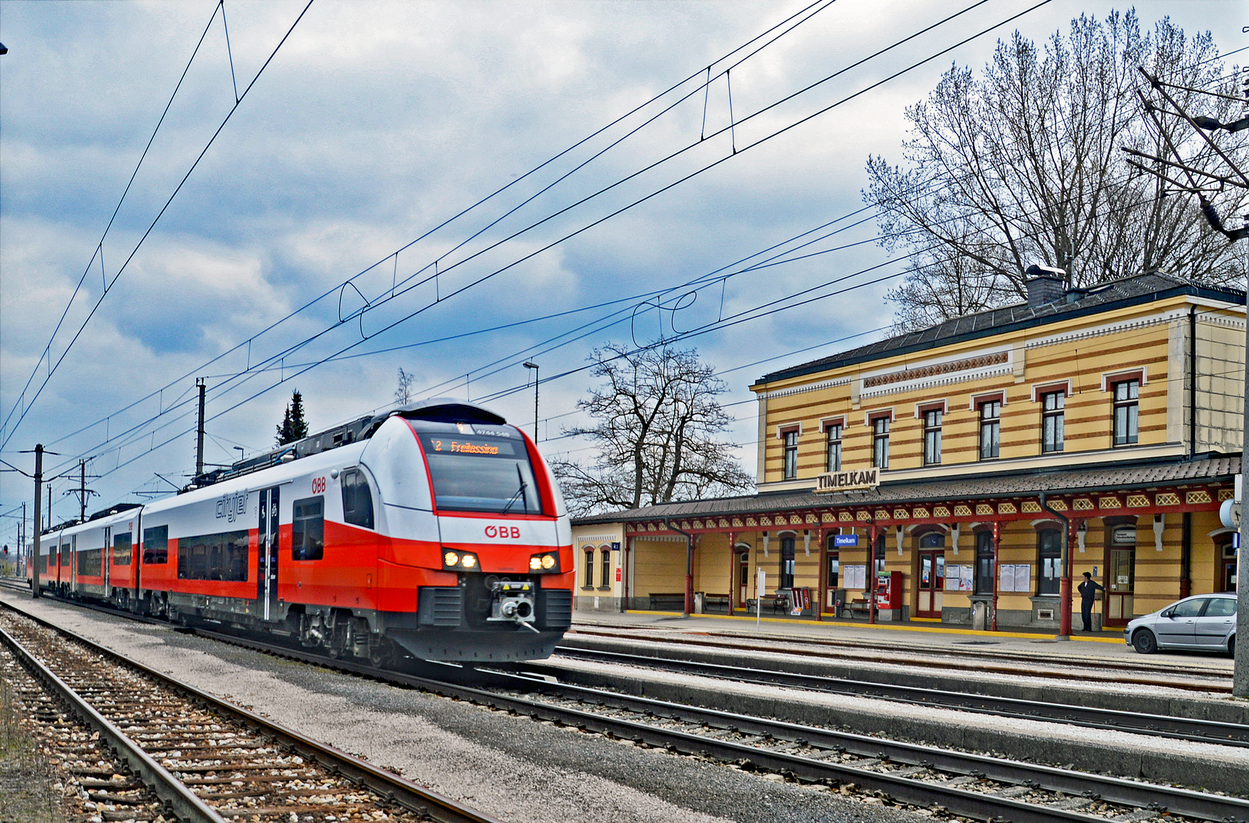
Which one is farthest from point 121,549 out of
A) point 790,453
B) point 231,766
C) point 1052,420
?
point 231,766

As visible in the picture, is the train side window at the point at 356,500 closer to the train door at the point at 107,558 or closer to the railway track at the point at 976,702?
the railway track at the point at 976,702

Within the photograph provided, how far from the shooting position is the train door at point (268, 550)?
1908 centimetres

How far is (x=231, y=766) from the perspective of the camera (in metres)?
9.27

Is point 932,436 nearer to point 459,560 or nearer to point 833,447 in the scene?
point 833,447

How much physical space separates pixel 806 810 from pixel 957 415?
26.4 meters

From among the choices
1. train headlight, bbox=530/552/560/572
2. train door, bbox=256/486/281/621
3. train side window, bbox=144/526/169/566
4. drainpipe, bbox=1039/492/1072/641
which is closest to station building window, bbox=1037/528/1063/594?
drainpipe, bbox=1039/492/1072/641

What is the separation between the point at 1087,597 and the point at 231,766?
22.4 m

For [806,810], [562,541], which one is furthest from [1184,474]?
[806,810]

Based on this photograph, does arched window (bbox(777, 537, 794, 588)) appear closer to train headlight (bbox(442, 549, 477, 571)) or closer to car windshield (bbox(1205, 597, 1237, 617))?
car windshield (bbox(1205, 597, 1237, 617))

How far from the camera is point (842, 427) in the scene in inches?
1457

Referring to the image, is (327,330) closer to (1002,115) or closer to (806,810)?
(806,810)

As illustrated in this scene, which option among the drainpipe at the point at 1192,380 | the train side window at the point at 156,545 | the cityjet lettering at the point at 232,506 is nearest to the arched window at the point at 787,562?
the drainpipe at the point at 1192,380

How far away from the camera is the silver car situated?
22141 millimetres

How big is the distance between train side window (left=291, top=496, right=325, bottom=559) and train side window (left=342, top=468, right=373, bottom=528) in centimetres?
100
